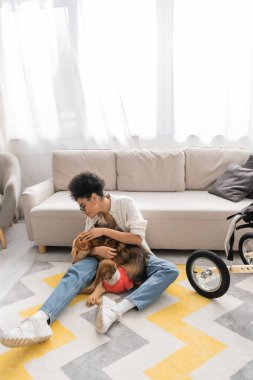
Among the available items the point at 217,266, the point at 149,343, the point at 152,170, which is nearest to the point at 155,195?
the point at 152,170

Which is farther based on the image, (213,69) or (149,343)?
(213,69)

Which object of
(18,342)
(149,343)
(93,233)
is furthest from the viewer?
(93,233)

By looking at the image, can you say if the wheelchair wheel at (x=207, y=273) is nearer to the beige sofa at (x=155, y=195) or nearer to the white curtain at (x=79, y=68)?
the beige sofa at (x=155, y=195)

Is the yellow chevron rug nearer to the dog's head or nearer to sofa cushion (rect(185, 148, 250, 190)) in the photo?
the dog's head

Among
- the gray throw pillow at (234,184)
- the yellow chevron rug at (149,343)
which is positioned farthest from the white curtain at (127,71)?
the yellow chevron rug at (149,343)

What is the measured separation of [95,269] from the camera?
6.92 ft

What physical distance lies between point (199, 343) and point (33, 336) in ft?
2.65

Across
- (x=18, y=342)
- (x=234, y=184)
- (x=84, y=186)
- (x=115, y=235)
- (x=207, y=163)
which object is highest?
(x=84, y=186)

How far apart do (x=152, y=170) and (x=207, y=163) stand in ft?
1.60

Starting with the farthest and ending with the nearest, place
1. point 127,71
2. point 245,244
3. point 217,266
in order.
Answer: point 127,71
point 245,244
point 217,266

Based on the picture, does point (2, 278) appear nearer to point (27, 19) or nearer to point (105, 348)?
point (105, 348)

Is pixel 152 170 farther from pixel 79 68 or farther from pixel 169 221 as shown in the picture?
pixel 79 68

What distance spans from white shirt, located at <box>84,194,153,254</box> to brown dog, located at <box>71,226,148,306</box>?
83 mm

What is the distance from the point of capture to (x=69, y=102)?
3332mm
